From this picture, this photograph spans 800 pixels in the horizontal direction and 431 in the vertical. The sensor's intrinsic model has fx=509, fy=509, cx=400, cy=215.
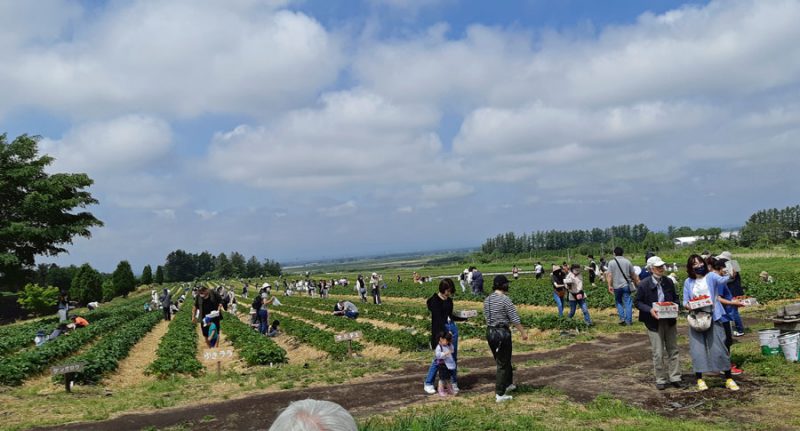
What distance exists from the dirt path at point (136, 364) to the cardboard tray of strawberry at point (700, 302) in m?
12.9

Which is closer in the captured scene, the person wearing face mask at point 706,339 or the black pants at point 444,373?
the person wearing face mask at point 706,339

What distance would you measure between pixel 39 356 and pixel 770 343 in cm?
1831

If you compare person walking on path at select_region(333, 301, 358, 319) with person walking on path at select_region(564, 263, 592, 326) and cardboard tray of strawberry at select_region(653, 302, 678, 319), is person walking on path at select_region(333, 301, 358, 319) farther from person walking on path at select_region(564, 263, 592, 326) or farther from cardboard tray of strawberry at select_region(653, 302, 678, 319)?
cardboard tray of strawberry at select_region(653, 302, 678, 319)

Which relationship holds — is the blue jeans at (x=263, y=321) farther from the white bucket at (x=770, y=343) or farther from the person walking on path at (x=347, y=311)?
the white bucket at (x=770, y=343)

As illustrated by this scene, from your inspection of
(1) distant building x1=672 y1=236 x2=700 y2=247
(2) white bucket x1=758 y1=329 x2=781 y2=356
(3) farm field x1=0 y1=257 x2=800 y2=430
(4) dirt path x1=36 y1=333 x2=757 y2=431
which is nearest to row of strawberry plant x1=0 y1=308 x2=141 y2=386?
(3) farm field x1=0 y1=257 x2=800 y2=430

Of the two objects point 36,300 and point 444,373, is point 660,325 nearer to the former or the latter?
point 444,373

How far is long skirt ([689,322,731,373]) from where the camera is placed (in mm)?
8195

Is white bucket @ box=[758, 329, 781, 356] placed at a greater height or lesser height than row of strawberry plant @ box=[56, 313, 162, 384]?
greater

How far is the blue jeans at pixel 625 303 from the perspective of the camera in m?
15.2

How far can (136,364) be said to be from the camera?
55.2 ft

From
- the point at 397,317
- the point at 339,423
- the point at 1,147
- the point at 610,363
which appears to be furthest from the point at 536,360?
the point at 1,147

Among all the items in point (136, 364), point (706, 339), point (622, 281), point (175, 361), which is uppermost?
point (622, 281)

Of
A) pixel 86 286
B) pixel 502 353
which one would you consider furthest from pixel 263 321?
pixel 86 286

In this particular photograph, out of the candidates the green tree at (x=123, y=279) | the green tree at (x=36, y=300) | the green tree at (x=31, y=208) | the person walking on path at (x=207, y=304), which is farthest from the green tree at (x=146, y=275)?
the person walking on path at (x=207, y=304)
